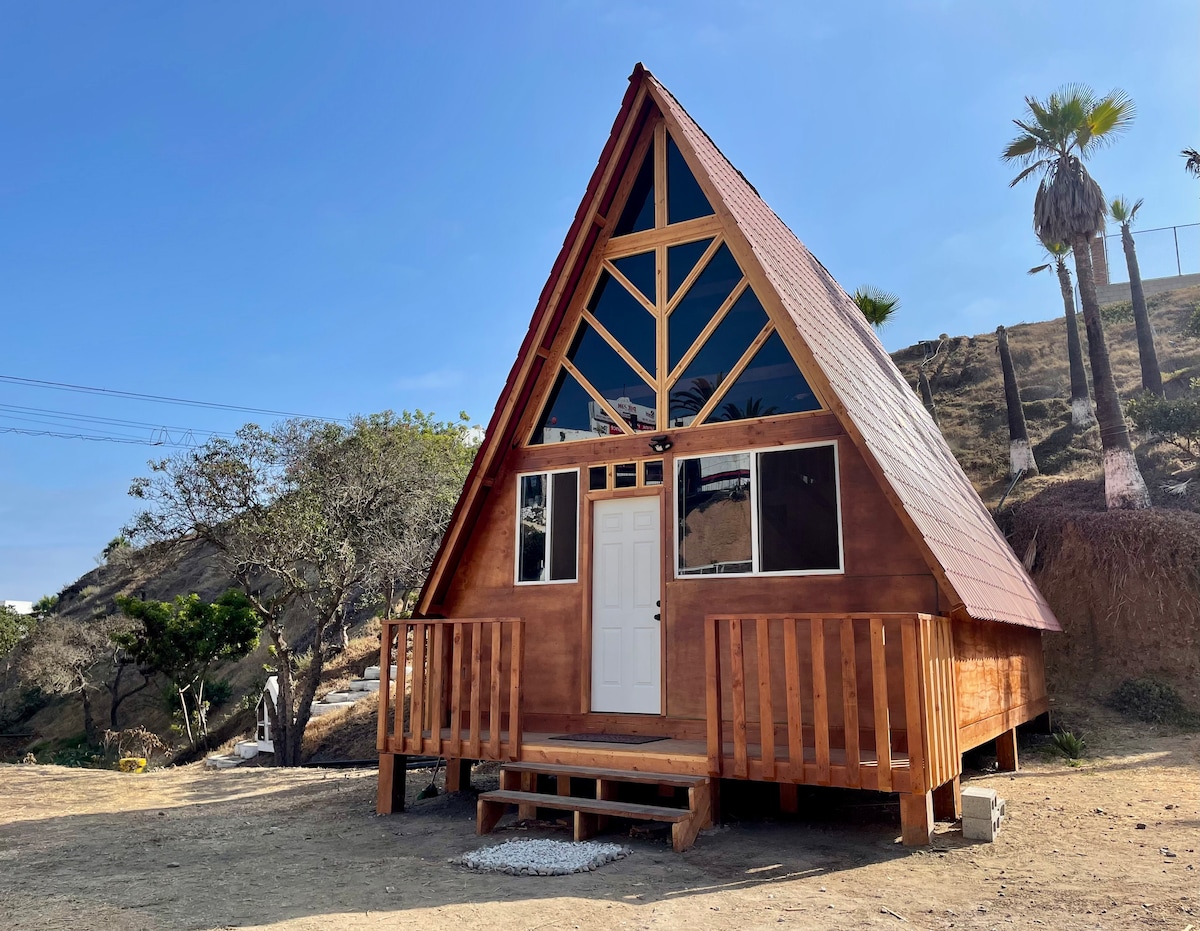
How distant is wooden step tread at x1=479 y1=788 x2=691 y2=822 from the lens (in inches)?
239

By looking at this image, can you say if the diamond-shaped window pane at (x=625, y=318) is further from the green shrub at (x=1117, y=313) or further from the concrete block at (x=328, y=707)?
the green shrub at (x=1117, y=313)

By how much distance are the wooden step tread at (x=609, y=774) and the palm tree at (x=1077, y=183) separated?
13385 millimetres

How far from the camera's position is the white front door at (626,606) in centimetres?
816

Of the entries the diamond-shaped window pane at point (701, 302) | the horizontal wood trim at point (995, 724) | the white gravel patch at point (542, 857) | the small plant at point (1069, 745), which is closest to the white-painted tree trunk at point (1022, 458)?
the horizontal wood trim at point (995, 724)

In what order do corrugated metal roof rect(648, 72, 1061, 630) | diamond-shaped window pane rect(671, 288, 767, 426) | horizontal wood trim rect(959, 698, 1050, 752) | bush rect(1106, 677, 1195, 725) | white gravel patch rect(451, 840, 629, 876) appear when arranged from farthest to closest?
bush rect(1106, 677, 1195, 725), diamond-shaped window pane rect(671, 288, 767, 426), horizontal wood trim rect(959, 698, 1050, 752), corrugated metal roof rect(648, 72, 1061, 630), white gravel patch rect(451, 840, 629, 876)

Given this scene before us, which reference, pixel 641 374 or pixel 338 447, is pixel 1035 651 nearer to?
pixel 641 374

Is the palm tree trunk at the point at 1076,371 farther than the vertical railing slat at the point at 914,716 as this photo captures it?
Yes

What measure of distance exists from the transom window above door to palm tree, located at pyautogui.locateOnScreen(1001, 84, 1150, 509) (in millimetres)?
11240

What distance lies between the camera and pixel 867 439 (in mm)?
6672

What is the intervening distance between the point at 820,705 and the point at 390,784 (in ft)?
13.8

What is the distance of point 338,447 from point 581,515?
11280 millimetres

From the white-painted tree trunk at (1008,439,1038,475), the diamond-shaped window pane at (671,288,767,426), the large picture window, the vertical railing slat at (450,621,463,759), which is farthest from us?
the white-painted tree trunk at (1008,439,1038,475)

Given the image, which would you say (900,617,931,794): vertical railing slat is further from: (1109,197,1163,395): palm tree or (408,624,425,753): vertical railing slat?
(1109,197,1163,395): palm tree

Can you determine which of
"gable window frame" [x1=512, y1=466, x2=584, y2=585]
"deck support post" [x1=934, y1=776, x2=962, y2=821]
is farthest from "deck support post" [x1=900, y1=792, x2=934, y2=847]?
"gable window frame" [x1=512, y1=466, x2=584, y2=585]
